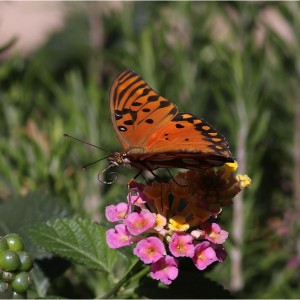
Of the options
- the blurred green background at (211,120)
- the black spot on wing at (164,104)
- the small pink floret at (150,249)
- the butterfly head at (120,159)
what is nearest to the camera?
the small pink floret at (150,249)

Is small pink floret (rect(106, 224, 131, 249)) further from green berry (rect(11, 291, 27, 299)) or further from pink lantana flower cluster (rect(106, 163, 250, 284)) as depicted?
green berry (rect(11, 291, 27, 299))

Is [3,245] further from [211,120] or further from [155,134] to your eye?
[211,120]

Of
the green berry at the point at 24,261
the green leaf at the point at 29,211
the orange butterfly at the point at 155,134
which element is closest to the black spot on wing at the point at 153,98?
the orange butterfly at the point at 155,134

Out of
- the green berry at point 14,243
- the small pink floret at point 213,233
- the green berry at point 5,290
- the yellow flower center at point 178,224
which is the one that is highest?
the yellow flower center at point 178,224

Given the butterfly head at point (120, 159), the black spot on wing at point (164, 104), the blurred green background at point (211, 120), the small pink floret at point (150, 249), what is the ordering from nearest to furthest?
the small pink floret at point (150, 249)
the butterfly head at point (120, 159)
the black spot on wing at point (164, 104)
the blurred green background at point (211, 120)

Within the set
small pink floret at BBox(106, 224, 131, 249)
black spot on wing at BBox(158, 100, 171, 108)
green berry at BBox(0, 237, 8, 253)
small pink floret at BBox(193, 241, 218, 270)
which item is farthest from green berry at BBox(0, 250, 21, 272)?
black spot on wing at BBox(158, 100, 171, 108)

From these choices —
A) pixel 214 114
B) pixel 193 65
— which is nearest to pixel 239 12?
pixel 193 65

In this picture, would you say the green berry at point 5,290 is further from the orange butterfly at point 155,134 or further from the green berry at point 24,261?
the orange butterfly at point 155,134
